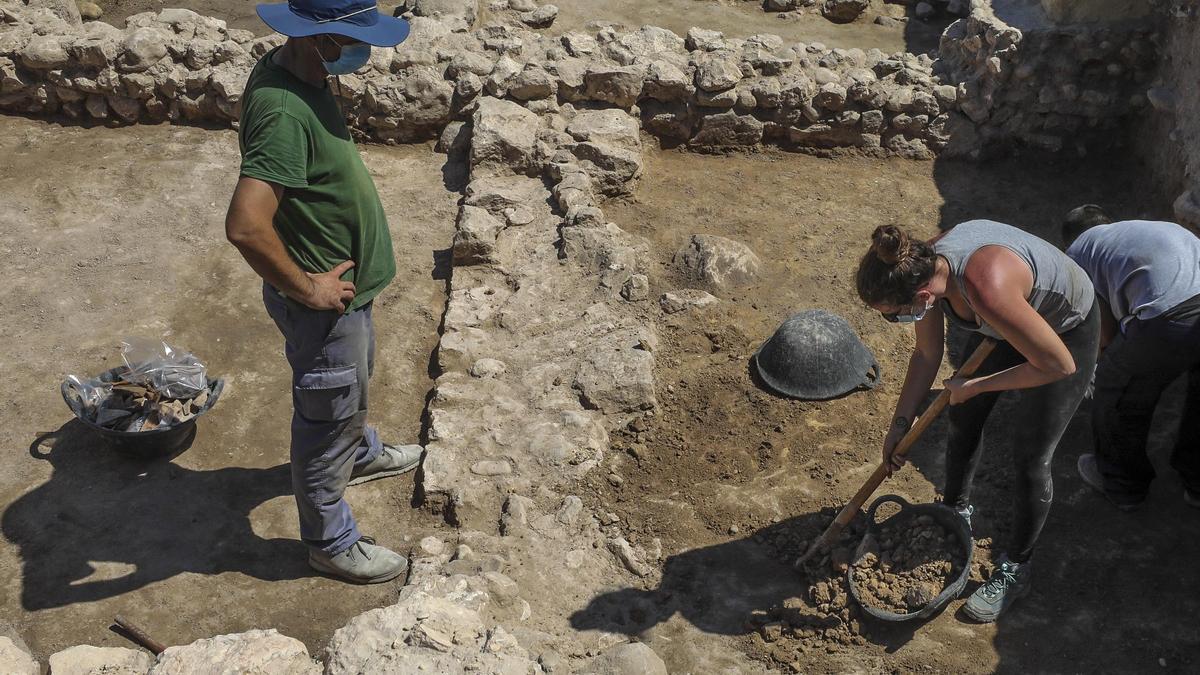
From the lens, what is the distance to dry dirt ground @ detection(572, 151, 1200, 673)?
13.3 ft

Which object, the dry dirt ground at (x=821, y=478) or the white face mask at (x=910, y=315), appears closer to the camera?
the white face mask at (x=910, y=315)

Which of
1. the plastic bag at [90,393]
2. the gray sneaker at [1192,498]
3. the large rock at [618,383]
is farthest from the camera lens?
the large rock at [618,383]

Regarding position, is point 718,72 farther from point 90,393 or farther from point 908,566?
point 90,393

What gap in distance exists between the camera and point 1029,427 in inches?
150

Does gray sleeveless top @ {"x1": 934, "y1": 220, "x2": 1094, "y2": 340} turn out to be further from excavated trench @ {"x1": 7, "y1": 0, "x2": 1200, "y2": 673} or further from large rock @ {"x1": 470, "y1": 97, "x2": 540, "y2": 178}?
large rock @ {"x1": 470, "y1": 97, "x2": 540, "y2": 178}

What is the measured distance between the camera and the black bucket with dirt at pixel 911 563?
396cm

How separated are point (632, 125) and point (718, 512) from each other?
3.44 meters

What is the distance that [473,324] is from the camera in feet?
18.6

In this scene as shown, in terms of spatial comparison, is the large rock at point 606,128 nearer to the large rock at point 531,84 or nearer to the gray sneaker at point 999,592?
the large rock at point 531,84

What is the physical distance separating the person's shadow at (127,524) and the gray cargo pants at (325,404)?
0.42 m

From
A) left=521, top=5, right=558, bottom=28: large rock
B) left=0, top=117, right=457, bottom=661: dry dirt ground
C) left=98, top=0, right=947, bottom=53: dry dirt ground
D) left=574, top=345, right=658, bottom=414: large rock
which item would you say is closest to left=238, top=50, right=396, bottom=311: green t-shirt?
left=0, top=117, right=457, bottom=661: dry dirt ground

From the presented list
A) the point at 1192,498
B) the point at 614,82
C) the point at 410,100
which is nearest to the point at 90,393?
the point at 410,100

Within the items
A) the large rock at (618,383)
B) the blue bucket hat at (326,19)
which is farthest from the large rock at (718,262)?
the blue bucket hat at (326,19)

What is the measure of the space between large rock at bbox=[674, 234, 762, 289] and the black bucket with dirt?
2.14 meters
